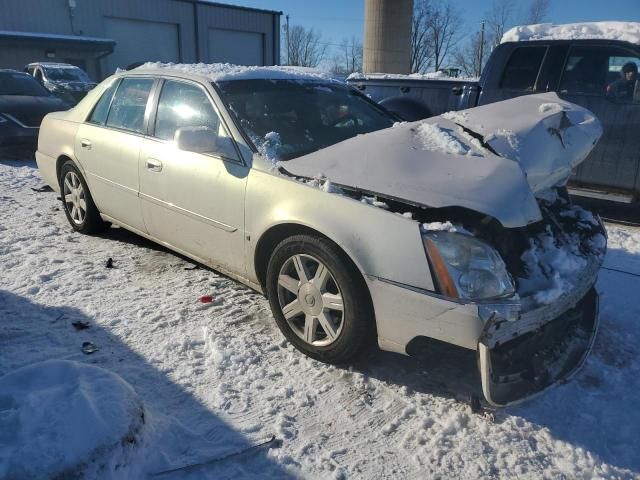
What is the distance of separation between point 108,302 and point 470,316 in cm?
257

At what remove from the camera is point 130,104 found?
173 inches

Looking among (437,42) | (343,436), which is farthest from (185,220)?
(437,42)

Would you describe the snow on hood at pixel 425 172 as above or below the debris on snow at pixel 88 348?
above

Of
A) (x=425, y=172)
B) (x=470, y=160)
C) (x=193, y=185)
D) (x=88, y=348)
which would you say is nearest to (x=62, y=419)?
(x=88, y=348)

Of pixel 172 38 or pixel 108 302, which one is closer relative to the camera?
pixel 108 302

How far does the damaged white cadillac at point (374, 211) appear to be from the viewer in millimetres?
2482

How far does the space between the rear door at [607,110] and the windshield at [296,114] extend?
9.58ft

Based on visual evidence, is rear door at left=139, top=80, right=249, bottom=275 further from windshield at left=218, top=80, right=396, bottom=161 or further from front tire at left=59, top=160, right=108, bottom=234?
front tire at left=59, top=160, right=108, bottom=234

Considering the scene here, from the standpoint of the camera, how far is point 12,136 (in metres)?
8.86

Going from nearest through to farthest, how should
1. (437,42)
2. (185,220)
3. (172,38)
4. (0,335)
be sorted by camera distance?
(0,335), (185,220), (172,38), (437,42)

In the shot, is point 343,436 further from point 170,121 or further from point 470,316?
point 170,121

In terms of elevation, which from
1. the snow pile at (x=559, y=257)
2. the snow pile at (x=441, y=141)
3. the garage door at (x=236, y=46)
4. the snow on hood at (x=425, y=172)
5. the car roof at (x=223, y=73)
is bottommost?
the snow pile at (x=559, y=257)

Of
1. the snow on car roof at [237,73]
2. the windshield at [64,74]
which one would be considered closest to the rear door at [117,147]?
the snow on car roof at [237,73]

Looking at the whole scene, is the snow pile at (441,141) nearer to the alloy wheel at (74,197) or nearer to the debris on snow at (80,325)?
the debris on snow at (80,325)
